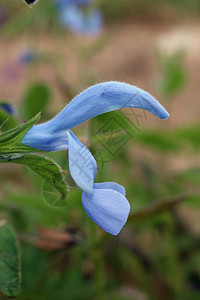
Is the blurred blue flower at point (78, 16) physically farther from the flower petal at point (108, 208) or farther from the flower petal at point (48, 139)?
the flower petal at point (108, 208)

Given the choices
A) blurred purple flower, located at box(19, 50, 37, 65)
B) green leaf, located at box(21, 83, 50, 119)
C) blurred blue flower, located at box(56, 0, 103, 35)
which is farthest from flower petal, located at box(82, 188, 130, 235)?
blurred blue flower, located at box(56, 0, 103, 35)

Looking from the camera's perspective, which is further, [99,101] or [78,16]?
[78,16]

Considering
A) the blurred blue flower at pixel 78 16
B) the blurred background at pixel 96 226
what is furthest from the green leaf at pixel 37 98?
the blurred blue flower at pixel 78 16

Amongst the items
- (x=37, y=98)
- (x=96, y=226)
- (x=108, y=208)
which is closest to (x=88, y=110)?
(x=108, y=208)

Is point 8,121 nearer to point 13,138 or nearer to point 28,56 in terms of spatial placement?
point 13,138

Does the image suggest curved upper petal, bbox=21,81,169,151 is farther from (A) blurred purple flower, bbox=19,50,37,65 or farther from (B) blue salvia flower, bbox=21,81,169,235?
(A) blurred purple flower, bbox=19,50,37,65

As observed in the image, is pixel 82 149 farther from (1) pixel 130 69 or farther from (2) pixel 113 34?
(2) pixel 113 34

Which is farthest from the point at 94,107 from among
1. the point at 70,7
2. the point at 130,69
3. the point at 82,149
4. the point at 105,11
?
the point at 105,11
